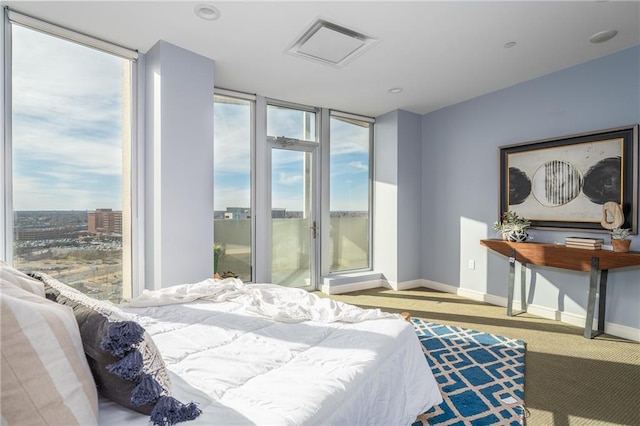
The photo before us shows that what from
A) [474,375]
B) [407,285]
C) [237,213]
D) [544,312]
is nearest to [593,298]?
[544,312]

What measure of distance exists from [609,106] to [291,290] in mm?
3557

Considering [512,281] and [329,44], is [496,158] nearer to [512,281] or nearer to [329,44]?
[512,281]

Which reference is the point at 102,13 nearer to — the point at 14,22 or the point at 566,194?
the point at 14,22

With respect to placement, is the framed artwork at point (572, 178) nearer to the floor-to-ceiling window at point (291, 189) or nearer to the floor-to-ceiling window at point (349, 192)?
the floor-to-ceiling window at point (349, 192)

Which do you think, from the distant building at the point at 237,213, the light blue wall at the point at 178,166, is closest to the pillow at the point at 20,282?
the light blue wall at the point at 178,166

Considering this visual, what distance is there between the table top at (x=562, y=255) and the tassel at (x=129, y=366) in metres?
Answer: 3.68

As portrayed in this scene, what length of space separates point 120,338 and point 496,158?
4.42 m

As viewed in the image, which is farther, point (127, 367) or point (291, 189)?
point (291, 189)

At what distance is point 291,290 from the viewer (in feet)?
7.93

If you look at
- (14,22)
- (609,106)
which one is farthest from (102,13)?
(609,106)

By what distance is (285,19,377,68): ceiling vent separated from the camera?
8.84ft

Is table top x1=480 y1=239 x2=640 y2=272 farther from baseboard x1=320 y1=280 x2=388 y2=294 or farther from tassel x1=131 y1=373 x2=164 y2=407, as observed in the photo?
tassel x1=131 y1=373 x2=164 y2=407

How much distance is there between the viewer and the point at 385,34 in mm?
2746

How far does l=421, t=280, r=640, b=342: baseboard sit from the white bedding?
2.60m
